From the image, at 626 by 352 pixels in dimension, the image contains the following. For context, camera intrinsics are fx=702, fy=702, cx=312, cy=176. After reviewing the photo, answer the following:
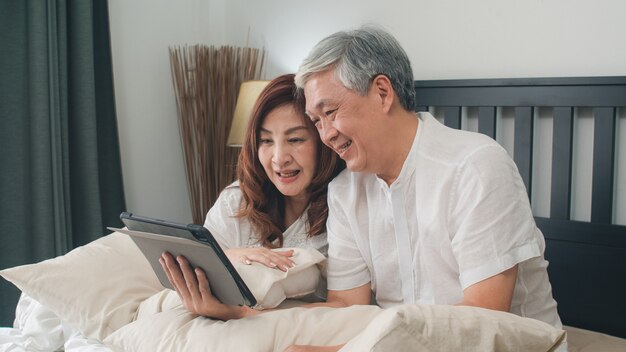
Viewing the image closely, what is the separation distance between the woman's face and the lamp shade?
1039 millimetres

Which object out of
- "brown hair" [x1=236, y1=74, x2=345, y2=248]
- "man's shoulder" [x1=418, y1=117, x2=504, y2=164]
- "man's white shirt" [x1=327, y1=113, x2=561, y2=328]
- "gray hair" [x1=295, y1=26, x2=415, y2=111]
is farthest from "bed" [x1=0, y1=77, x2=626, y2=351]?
"gray hair" [x1=295, y1=26, x2=415, y2=111]

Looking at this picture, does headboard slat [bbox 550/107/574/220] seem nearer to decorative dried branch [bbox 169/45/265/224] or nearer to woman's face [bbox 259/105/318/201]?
woman's face [bbox 259/105/318/201]

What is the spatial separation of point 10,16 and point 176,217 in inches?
46.4

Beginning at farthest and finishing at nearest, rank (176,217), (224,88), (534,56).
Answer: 1. (176,217)
2. (224,88)
3. (534,56)

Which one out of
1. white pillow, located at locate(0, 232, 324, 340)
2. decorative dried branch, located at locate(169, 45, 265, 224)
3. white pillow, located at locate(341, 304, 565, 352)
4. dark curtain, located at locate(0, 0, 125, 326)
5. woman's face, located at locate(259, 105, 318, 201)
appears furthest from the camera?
decorative dried branch, located at locate(169, 45, 265, 224)

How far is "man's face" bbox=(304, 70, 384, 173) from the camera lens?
1.47 metres

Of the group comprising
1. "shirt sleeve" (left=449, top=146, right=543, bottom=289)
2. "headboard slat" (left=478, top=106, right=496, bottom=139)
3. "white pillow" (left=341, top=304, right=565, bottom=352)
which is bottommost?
"white pillow" (left=341, top=304, right=565, bottom=352)

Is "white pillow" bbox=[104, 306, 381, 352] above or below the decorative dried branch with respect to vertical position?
below

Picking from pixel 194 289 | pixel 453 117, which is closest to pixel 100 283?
pixel 194 289

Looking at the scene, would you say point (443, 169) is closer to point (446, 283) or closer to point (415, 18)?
point (446, 283)

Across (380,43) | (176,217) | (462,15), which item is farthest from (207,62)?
(380,43)

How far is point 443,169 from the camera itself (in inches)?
56.4

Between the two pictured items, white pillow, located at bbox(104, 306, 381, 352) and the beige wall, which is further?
the beige wall

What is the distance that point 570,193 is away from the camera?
83.2 inches
